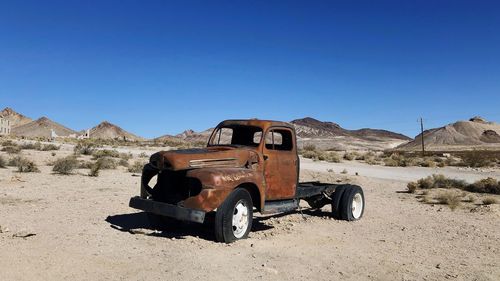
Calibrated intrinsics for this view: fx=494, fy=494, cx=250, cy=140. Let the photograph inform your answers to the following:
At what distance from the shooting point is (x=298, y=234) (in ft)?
30.1

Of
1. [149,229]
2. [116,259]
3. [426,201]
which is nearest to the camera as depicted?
[116,259]

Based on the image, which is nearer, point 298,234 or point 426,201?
point 298,234

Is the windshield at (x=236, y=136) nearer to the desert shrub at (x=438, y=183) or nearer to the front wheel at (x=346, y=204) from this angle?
the front wheel at (x=346, y=204)

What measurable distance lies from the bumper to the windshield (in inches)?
83.0

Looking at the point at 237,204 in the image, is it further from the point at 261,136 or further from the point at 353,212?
the point at 353,212

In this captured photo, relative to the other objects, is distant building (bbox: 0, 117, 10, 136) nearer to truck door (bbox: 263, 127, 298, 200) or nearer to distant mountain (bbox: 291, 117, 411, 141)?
distant mountain (bbox: 291, 117, 411, 141)

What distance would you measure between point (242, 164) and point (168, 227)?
75.3 inches

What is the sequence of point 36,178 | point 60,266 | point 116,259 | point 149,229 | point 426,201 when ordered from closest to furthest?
point 60,266, point 116,259, point 149,229, point 426,201, point 36,178

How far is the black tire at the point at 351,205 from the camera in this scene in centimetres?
1105

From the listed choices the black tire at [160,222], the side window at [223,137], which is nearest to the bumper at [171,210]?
the black tire at [160,222]

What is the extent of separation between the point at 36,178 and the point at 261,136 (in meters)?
10.2

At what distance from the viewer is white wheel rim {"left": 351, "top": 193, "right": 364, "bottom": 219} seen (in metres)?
11.6

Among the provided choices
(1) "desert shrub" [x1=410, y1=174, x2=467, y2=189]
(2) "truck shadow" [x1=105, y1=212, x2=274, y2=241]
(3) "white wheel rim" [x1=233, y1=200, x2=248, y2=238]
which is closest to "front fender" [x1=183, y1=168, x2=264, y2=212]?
(3) "white wheel rim" [x1=233, y1=200, x2=248, y2=238]

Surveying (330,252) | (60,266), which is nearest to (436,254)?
(330,252)
